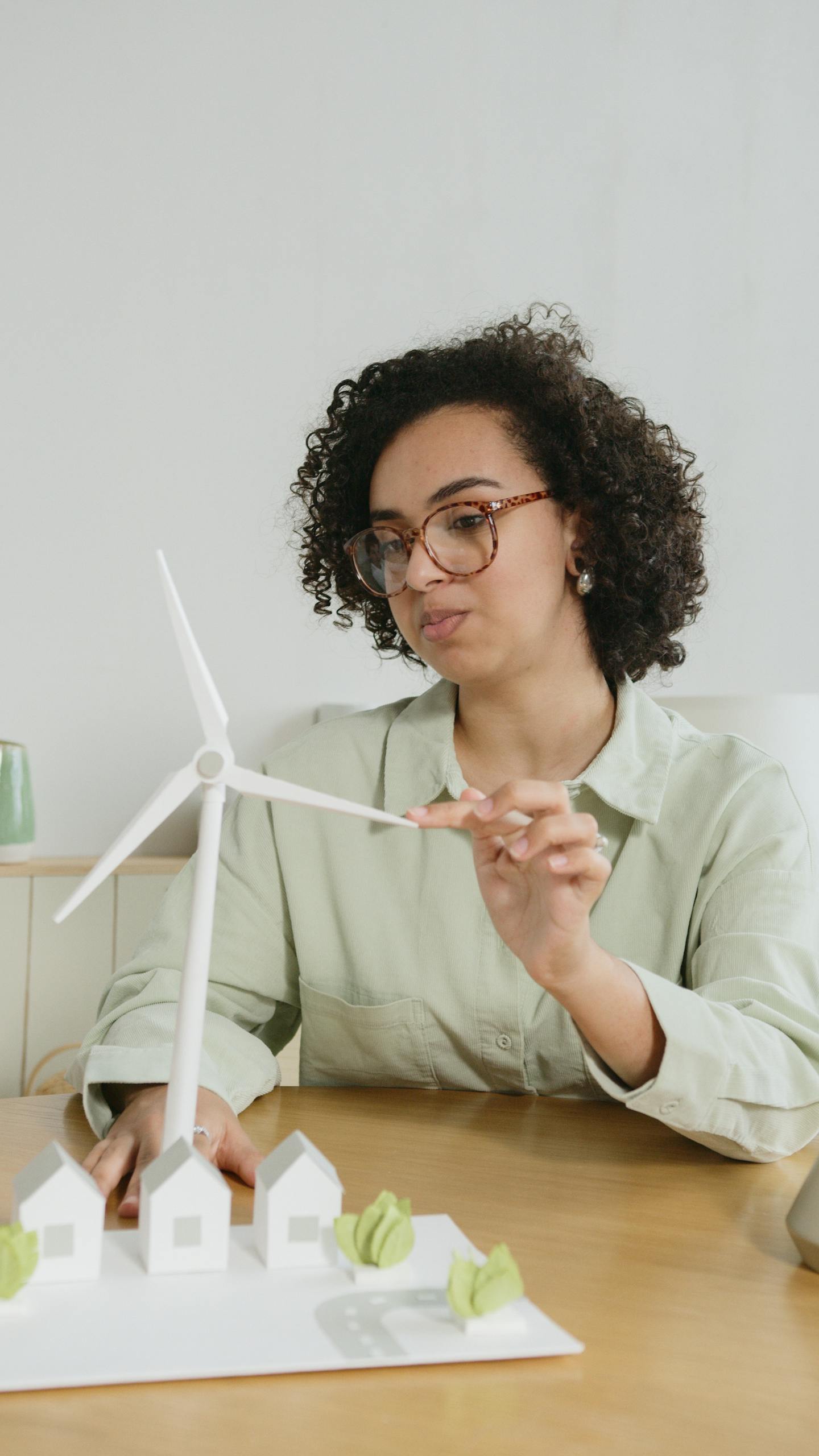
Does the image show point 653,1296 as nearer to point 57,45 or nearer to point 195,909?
point 195,909

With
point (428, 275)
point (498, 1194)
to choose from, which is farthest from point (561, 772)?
point (428, 275)

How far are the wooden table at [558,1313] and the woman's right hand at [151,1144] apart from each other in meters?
0.04

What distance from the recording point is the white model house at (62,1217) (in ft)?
2.76

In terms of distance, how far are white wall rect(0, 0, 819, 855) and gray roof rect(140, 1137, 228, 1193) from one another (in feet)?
7.29

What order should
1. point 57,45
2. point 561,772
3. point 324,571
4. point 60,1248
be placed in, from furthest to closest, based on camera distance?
point 57,45
point 324,571
point 561,772
point 60,1248

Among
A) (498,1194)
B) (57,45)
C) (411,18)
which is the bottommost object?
(498,1194)

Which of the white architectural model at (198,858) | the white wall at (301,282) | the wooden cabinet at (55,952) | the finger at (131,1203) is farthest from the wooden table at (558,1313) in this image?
the white wall at (301,282)

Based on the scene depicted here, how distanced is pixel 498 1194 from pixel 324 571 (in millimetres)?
1147

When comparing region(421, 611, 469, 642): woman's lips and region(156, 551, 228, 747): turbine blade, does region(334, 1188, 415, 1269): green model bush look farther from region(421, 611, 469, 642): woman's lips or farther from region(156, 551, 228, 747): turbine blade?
region(421, 611, 469, 642): woman's lips

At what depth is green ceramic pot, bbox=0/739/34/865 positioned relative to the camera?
2.79 metres

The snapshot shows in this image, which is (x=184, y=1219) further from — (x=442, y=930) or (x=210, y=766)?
(x=442, y=930)

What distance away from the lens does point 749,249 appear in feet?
11.7

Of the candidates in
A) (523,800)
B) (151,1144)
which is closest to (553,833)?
(523,800)

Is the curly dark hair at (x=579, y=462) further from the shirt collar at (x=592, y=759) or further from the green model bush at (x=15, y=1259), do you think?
the green model bush at (x=15, y=1259)
